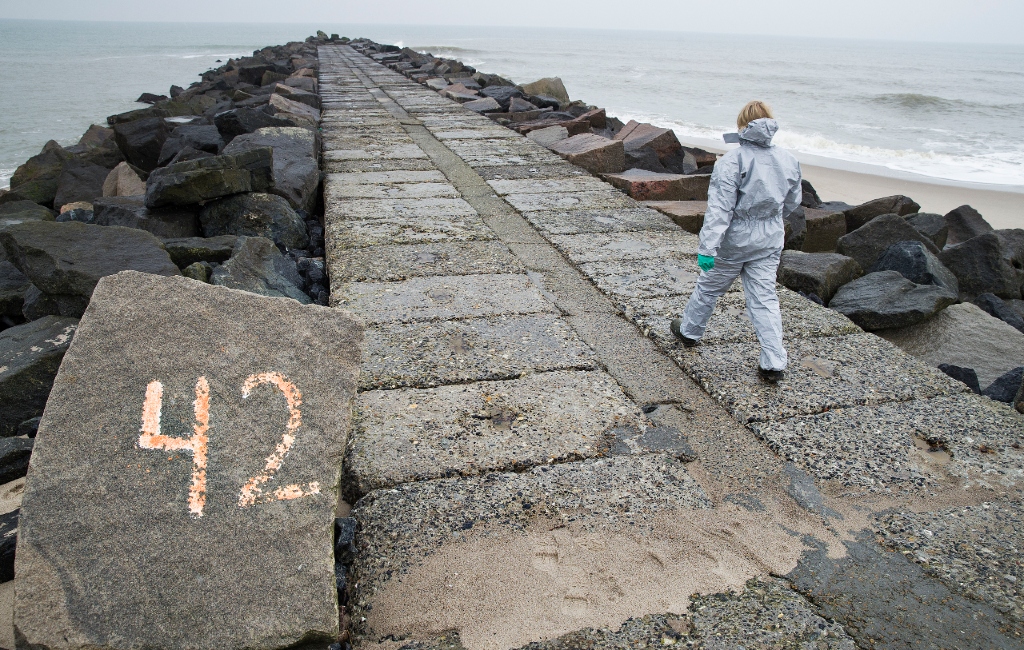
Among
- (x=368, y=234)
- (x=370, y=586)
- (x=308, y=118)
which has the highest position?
(x=308, y=118)

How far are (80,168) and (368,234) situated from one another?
5.03m

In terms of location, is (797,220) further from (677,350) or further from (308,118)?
(308,118)

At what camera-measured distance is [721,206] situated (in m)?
2.83

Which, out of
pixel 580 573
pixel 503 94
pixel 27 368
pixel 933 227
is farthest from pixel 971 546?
pixel 503 94

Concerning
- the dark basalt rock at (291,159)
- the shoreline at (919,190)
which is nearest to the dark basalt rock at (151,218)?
the dark basalt rock at (291,159)

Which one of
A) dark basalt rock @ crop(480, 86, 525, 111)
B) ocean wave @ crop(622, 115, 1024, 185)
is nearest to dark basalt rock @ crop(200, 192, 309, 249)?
dark basalt rock @ crop(480, 86, 525, 111)

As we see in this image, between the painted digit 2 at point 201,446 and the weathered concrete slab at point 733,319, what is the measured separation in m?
1.98

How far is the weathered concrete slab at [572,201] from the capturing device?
5.34m

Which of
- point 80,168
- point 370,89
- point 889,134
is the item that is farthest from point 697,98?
point 80,168

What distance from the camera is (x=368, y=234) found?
177 inches

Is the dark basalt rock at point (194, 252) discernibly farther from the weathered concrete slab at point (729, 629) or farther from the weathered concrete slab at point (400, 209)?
the weathered concrete slab at point (729, 629)

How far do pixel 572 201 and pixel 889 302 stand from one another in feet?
8.33

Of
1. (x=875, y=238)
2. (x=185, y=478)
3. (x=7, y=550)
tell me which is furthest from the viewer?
(x=875, y=238)

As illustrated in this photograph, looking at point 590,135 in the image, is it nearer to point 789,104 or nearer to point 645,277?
point 645,277
